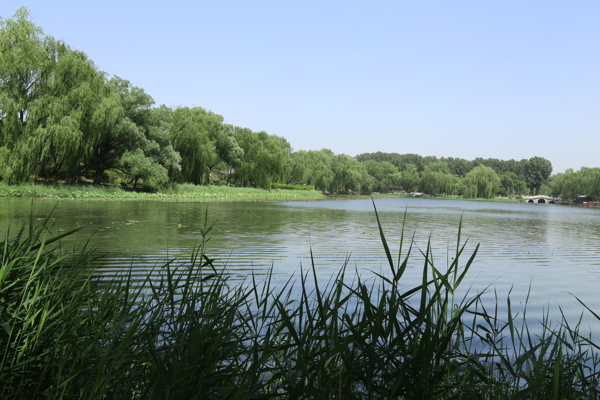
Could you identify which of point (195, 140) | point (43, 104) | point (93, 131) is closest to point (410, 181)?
point (195, 140)

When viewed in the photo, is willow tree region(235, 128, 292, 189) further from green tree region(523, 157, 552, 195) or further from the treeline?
green tree region(523, 157, 552, 195)

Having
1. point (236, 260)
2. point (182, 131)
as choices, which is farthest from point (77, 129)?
point (236, 260)

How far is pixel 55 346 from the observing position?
7.34 feet

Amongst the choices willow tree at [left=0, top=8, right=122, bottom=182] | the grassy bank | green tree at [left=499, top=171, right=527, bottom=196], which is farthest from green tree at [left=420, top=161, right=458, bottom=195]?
willow tree at [left=0, top=8, right=122, bottom=182]

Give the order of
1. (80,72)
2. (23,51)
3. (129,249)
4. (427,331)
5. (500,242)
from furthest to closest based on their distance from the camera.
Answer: (80,72), (23,51), (500,242), (129,249), (427,331)

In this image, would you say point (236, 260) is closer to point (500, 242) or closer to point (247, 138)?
point (500, 242)

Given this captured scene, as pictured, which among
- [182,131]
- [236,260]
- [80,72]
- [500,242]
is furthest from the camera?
[182,131]

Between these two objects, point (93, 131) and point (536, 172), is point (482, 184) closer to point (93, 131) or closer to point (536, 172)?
point (536, 172)

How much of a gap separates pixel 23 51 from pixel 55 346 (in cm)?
2665

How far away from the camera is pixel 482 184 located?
8181 centimetres

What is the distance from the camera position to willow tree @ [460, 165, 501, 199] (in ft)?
267

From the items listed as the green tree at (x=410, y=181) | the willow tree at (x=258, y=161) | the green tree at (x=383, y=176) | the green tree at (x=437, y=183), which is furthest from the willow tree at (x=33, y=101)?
the green tree at (x=410, y=181)

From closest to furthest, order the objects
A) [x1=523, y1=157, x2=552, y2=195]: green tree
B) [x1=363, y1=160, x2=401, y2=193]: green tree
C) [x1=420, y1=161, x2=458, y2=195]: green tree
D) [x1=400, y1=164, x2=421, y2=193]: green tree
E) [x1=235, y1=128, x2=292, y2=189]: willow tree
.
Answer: [x1=235, y1=128, x2=292, y2=189]: willow tree, [x1=420, y1=161, x2=458, y2=195]: green tree, [x1=400, y1=164, x2=421, y2=193]: green tree, [x1=363, y1=160, x2=401, y2=193]: green tree, [x1=523, y1=157, x2=552, y2=195]: green tree

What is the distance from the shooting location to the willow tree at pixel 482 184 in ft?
Answer: 267
